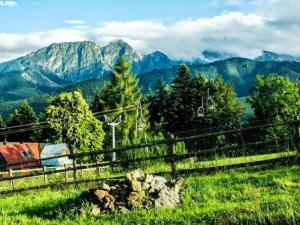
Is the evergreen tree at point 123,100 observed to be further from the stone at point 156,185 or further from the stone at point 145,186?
the stone at point 145,186

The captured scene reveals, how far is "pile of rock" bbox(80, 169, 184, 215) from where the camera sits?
44.9ft

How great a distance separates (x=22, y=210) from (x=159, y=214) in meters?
5.08

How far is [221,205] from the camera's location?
12898 millimetres

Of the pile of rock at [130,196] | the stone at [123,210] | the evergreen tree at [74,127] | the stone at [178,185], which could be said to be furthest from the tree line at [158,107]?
the stone at [123,210]

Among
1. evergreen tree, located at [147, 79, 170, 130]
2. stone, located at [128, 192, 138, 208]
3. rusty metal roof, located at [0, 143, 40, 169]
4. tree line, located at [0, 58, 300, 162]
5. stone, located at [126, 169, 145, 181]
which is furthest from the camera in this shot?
evergreen tree, located at [147, 79, 170, 130]

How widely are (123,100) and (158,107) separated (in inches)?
513

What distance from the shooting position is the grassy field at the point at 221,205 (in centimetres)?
1145

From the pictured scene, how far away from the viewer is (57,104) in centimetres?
8494

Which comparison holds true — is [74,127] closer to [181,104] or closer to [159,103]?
[181,104]

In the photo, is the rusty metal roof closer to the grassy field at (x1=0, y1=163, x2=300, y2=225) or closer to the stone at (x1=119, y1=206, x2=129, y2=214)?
the grassy field at (x1=0, y1=163, x2=300, y2=225)

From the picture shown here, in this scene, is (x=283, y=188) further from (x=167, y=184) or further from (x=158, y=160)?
(x=158, y=160)

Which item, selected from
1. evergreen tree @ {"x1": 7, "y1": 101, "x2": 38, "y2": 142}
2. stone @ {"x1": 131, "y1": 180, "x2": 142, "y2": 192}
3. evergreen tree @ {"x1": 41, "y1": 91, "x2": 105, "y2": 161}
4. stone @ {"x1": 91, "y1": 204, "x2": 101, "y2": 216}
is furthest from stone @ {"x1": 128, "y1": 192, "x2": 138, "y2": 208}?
evergreen tree @ {"x1": 7, "y1": 101, "x2": 38, "y2": 142}

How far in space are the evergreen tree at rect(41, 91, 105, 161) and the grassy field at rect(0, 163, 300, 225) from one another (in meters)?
62.8

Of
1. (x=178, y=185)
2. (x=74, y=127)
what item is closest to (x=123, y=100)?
(x=74, y=127)
